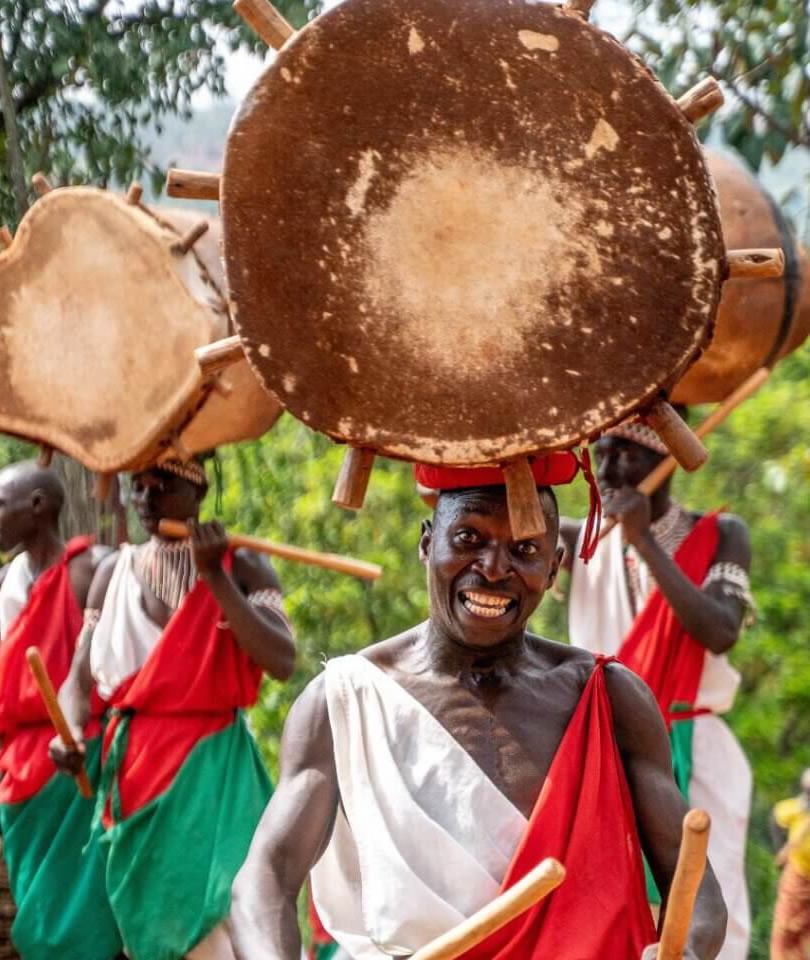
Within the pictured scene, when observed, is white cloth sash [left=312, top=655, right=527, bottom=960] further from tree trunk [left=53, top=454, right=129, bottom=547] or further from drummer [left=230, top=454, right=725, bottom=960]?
tree trunk [left=53, top=454, right=129, bottom=547]

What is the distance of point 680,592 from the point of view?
20.6 feet

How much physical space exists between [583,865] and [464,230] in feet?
3.65

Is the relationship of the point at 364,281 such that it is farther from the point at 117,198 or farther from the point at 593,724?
the point at 117,198

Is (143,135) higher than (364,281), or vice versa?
(364,281)

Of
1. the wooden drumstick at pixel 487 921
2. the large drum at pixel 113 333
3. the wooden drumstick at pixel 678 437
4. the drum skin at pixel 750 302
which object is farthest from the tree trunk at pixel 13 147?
the wooden drumstick at pixel 487 921

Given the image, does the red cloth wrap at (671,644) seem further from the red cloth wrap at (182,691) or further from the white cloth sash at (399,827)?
the white cloth sash at (399,827)

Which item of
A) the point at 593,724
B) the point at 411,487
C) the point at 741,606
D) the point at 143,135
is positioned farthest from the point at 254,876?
the point at 411,487

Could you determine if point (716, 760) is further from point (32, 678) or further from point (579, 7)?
point (579, 7)

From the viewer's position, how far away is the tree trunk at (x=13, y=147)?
767cm

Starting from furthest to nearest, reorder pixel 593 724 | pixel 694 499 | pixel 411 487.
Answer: pixel 694 499 < pixel 411 487 < pixel 593 724

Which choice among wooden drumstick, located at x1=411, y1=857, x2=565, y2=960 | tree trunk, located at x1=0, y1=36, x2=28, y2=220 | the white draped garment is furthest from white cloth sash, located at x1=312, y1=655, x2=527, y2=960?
tree trunk, located at x1=0, y1=36, x2=28, y2=220

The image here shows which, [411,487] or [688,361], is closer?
[688,361]

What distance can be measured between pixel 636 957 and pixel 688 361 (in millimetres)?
1022

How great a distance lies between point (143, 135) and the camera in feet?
28.4
